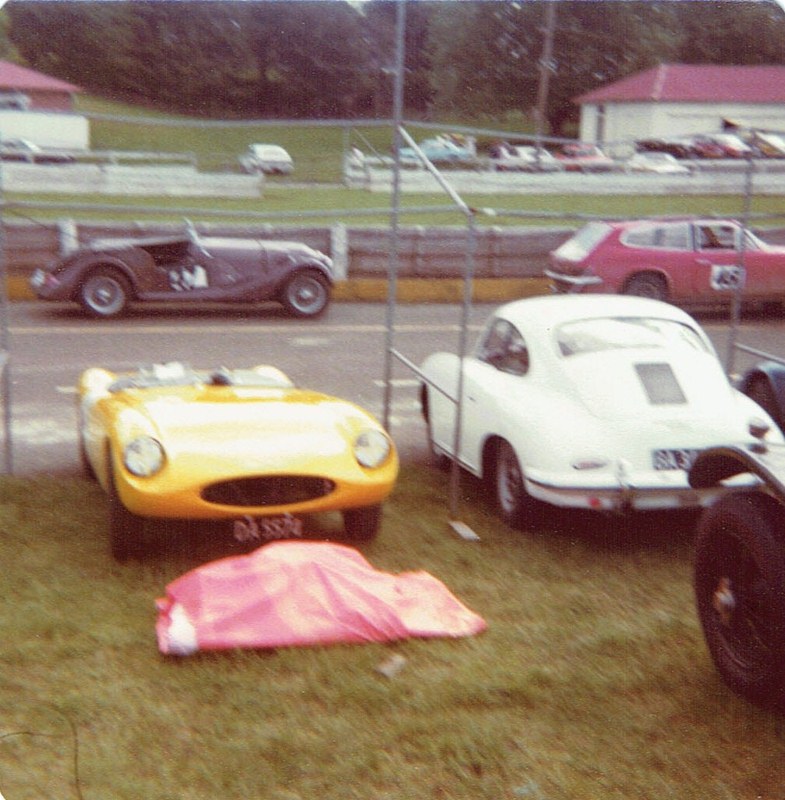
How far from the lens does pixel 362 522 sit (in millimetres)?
5777

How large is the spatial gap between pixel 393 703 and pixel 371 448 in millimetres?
1864

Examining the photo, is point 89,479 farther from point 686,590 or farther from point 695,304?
point 695,304

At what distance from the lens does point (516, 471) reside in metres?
6.19

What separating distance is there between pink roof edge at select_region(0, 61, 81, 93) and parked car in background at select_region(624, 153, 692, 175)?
169 inches

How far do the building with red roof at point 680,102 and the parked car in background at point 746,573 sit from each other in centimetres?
472

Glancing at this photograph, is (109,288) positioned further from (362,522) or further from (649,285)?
(362,522)

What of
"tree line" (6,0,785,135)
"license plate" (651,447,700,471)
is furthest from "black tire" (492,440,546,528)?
"tree line" (6,0,785,135)

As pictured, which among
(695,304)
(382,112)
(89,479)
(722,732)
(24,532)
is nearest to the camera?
(722,732)

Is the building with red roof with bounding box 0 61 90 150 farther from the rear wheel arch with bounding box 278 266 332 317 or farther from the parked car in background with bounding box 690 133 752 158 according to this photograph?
the rear wheel arch with bounding box 278 266 332 317

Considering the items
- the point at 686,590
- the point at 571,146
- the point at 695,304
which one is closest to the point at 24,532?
the point at 686,590

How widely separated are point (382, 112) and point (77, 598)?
4802 millimetres

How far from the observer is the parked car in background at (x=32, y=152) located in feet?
24.7

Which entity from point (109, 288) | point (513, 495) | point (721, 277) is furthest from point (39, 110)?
point (721, 277)

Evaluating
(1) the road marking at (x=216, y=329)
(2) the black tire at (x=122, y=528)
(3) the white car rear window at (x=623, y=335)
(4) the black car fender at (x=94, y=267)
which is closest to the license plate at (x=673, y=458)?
(3) the white car rear window at (x=623, y=335)
